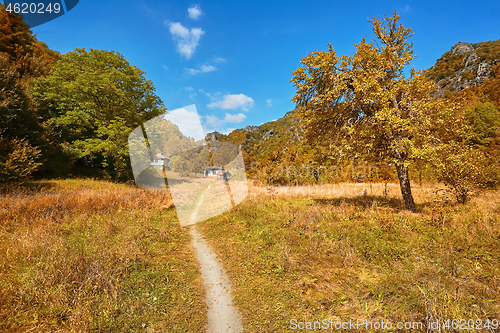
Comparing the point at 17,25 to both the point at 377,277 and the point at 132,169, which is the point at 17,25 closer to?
the point at 132,169

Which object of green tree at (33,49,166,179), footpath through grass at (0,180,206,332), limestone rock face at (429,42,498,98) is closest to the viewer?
footpath through grass at (0,180,206,332)

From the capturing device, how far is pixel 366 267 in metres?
5.45

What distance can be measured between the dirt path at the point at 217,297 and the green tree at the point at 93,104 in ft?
57.1

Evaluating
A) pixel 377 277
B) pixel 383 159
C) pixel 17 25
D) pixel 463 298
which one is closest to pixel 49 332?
pixel 377 277

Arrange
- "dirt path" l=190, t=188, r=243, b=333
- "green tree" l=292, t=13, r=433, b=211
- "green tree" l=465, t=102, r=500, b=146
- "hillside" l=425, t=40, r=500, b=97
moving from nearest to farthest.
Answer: "dirt path" l=190, t=188, r=243, b=333 → "green tree" l=292, t=13, r=433, b=211 → "green tree" l=465, t=102, r=500, b=146 → "hillside" l=425, t=40, r=500, b=97

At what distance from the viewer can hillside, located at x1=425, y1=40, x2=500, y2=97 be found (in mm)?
90950

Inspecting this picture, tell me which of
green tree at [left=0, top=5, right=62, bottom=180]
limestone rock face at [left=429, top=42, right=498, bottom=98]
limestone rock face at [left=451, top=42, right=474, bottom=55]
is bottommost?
green tree at [left=0, top=5, right=62, bottom=180]

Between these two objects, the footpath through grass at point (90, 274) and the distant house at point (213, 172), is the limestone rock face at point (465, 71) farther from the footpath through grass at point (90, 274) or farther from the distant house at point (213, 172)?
the footpath through grass at point (90, 274)

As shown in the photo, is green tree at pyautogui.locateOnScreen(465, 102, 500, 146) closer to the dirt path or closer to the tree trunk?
the tree trunk

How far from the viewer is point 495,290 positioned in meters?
3.86

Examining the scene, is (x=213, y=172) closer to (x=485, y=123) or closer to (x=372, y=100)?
(x=372, y=100)

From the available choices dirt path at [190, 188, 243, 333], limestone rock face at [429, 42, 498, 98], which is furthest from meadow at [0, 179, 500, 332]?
limestone rock face at [429, 42, 498, 98]

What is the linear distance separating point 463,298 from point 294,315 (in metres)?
3.25

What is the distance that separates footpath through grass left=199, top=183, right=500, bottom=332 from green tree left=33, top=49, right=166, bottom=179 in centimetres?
1756
